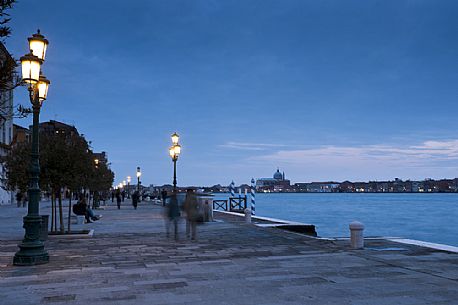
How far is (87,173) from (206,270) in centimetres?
988

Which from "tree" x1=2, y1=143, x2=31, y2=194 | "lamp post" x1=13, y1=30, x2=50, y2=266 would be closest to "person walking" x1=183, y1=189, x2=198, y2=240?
"lamp post" x1=13, y1=30, x2=50, y2=266

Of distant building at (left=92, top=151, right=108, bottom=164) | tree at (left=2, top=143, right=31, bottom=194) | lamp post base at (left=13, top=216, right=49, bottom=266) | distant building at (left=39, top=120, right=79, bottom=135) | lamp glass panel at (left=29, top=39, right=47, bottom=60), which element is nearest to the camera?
lamp post base at (left=13, top=216, right=49, bottom=266)

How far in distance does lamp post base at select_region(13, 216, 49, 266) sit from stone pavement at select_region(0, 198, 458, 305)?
404 mm

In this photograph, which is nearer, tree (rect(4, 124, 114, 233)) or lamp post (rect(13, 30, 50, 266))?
lamp post (rect(13, 30, 50, 266))

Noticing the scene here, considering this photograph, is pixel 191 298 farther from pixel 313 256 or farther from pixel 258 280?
pixel 313 256

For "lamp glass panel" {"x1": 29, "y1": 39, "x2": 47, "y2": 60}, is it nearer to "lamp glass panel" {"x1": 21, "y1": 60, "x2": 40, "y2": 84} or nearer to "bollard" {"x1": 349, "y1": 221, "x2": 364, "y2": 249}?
"lamp glass panel" {"x1": 21, "y1": 60, "x2": 40, "y2": 84}

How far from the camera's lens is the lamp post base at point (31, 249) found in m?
11.6

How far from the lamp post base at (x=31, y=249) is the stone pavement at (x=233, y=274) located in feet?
1.32

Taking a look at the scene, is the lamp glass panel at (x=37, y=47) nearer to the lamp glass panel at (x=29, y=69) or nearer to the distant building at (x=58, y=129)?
the lamp glass panel at (x=29, y=69)

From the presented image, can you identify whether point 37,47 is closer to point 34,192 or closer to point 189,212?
point 34,192

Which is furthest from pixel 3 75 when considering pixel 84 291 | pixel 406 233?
pixel 406 233

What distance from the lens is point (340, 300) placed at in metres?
7.69

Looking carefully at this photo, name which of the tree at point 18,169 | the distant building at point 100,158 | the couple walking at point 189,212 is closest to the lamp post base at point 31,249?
the couple walking at point 189,212

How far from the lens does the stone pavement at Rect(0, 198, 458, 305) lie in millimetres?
7957
